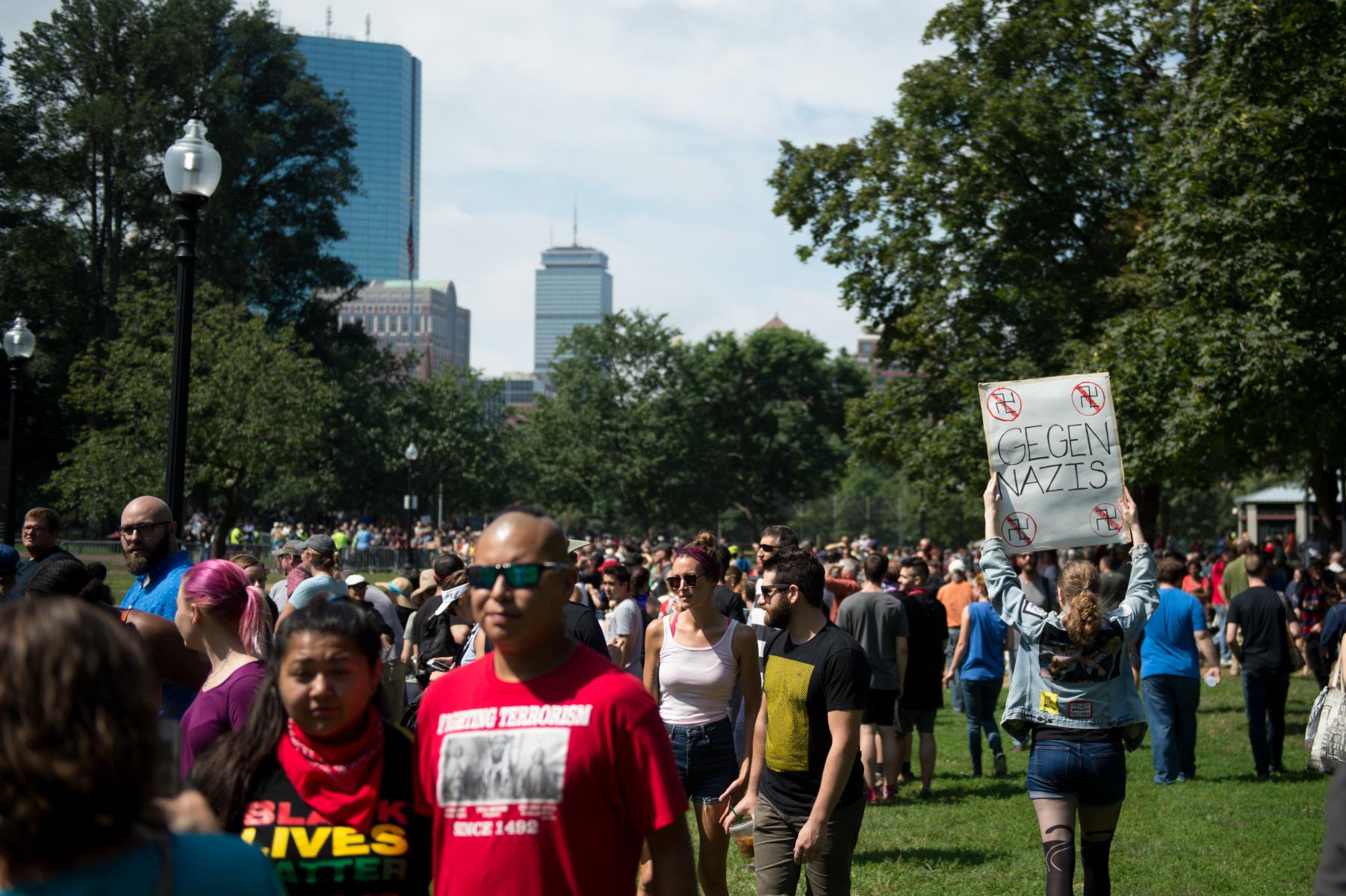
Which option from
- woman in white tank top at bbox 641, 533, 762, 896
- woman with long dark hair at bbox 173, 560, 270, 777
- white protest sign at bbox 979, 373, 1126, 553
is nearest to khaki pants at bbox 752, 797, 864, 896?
woman in white tank top at bbox 641, 533, 762, 896

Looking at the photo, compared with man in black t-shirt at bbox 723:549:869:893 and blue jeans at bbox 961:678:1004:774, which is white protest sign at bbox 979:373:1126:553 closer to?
man in black t-shirt at bbox 723:549:869:893

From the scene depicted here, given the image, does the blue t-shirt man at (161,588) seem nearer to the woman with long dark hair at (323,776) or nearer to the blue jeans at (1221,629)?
the woman with long dark hair at (323,776)

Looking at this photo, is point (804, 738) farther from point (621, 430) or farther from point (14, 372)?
point (621, 430)

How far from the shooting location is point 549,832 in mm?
3051

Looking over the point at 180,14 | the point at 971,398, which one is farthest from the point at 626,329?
the point at 971,398

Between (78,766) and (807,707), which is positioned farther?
(807,707)

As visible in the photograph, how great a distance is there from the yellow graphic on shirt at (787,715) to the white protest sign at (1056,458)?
178 centimetres

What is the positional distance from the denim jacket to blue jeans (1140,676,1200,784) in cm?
616

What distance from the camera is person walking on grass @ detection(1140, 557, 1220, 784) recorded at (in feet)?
38.4

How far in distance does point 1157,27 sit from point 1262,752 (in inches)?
706

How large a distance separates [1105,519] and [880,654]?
372 cm

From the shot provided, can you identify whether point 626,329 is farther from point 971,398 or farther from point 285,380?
point 971,398

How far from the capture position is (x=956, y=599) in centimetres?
1597

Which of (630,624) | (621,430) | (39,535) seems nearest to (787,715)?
(630,624)
